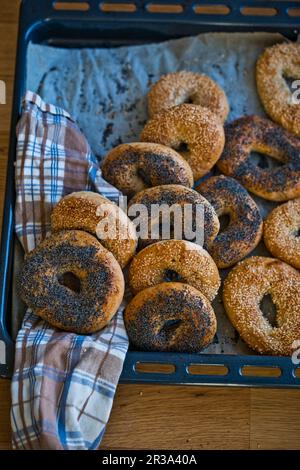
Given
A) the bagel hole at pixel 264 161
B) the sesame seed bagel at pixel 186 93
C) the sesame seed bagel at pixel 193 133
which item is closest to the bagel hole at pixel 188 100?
the sesame seed bagel at pixel 186 93

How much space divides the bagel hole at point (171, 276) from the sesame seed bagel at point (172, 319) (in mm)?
54

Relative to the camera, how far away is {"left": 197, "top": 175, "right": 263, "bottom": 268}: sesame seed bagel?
4.97 feet

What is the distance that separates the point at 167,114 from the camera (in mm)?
1606

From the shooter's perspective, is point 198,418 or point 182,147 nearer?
point 198,418

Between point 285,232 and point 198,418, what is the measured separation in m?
0.52

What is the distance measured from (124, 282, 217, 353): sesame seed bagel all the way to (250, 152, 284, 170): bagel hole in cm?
49

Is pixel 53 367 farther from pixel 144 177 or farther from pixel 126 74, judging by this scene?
pixel 126 74

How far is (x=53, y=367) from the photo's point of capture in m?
1.31

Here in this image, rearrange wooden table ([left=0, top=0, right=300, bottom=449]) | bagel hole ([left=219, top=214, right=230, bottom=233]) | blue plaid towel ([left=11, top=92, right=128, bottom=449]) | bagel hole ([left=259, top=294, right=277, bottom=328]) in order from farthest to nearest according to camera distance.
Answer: bagel hole ([left=219, top=214, right=230, bottom=233]) → bagel hole ([left=259, top=294, right=277, bottom=328]) → wooden table ([left=0, top=0, right=300, bottom=449]) → blue plaid towel ([left=11, top=92, right=128, bottom=449])

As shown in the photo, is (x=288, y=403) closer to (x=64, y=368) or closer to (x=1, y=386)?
(x=64, y=368)

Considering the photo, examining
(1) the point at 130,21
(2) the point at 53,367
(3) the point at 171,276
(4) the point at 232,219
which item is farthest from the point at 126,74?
(2) the point at 53,367

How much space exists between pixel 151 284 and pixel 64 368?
0.28 metres

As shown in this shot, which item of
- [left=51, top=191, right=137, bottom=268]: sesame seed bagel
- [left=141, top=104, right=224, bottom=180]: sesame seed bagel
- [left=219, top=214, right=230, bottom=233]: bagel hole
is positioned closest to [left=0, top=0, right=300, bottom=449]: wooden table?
[left=51, top=191, right=137, bottom=268]: sesame seed bagel
